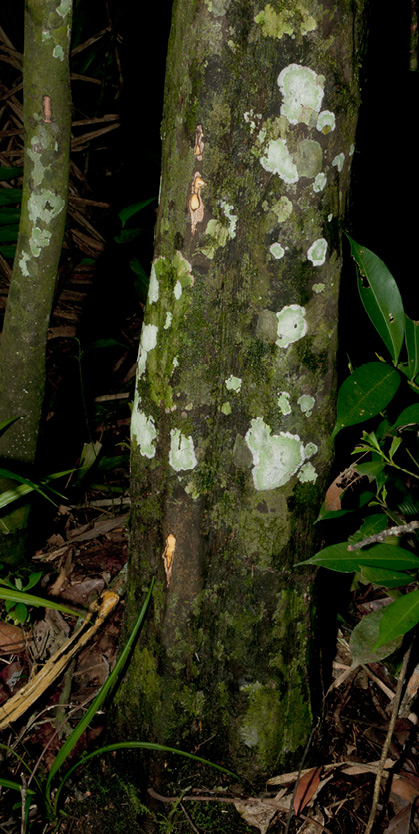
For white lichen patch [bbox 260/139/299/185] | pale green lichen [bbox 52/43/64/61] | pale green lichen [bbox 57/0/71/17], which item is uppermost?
pale green lichen [bbox 57/0/71/17]

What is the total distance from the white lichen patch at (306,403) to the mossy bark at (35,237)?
0.86 metres

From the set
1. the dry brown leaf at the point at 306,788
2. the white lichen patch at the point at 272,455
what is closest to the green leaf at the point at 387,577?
the white lichen patch at the point at 272,455

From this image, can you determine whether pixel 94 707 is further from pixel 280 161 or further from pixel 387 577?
pixel 280 161

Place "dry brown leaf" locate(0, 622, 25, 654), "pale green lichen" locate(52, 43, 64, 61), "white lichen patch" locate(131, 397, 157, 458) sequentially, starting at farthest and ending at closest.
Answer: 1. "dry brown leaf" locate(0, 622, 25, 654)
2. "pale green lichen" locate(52, 43, 64, 61)
3. "white lichen patch" locate(131, 397, 157, 458)

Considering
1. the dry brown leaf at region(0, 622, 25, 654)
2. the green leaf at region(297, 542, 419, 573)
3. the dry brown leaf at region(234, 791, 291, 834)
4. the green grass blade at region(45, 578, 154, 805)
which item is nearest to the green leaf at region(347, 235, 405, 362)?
the green leaf at region(297, 542, 419, 573)

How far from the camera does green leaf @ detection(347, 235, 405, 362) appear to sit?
102cm

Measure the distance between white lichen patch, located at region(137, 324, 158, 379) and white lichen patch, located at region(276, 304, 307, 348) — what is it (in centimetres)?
Answer: 25

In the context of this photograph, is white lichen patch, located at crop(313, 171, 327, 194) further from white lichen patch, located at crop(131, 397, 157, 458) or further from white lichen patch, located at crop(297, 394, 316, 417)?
white lichen patch, located at crop(131, 397, 157, 458)

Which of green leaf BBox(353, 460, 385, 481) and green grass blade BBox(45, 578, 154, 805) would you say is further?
green grass blade BBox(45, 578, 154, 805)

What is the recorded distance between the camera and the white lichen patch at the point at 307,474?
1.18 metres

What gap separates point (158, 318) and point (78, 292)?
2.03 m

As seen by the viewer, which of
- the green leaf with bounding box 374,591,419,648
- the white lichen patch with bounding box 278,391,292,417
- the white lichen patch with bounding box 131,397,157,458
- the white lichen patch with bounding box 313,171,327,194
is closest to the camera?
the green leaf with bounding box 374,591,419,648

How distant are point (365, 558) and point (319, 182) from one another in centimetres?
66

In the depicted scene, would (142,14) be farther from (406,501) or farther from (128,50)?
(406,501)
